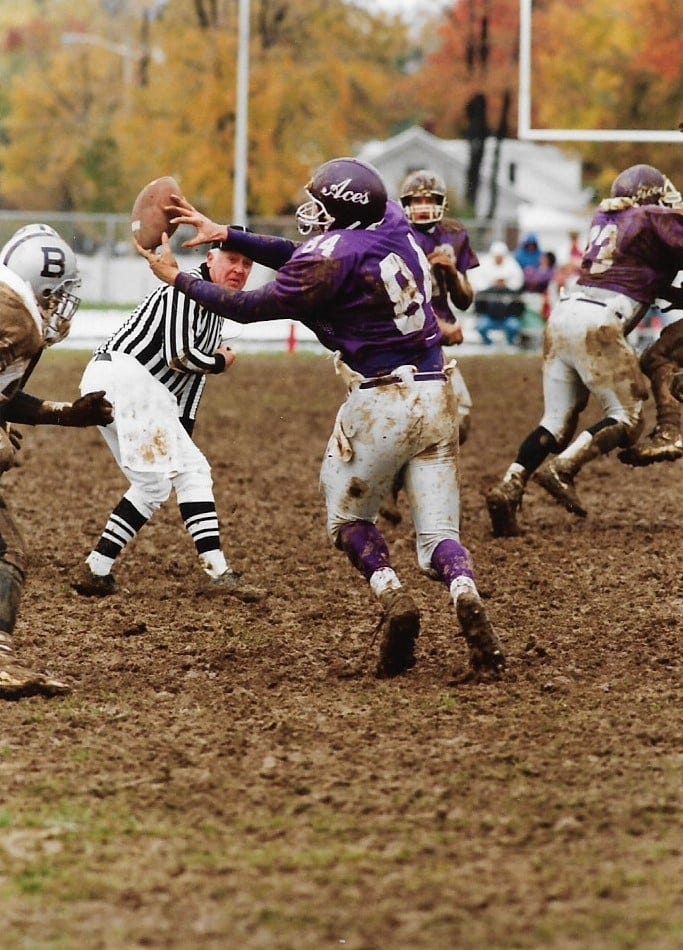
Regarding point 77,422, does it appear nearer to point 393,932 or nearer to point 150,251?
point 150,251

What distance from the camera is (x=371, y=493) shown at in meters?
7.02

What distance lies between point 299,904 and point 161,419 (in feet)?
14.2

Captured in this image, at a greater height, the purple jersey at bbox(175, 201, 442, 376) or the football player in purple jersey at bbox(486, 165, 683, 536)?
the purple jersey at bbox(175, 201, 442, 376)

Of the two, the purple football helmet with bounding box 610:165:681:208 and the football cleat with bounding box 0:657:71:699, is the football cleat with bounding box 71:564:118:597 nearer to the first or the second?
the football cleat with bounding box 0:657:71:699

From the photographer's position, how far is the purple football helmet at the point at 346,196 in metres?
6.61

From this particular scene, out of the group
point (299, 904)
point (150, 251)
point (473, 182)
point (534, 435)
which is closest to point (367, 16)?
point (473, 182)

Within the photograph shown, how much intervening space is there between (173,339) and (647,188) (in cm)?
329

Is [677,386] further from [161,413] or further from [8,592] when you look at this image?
[8,592]

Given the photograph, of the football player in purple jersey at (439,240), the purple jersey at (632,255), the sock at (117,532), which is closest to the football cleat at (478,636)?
the sock at (117,532)

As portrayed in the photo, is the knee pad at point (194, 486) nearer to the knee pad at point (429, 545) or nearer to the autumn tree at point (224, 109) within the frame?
the knee pad at point (429, 545)

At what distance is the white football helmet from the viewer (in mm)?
6520

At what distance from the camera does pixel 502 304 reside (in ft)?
93.5

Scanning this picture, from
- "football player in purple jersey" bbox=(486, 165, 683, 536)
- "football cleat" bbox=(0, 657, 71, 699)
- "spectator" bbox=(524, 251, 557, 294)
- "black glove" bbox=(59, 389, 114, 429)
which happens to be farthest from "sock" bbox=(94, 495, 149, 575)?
"spectator" bbox=(524, 251, 557, 294)

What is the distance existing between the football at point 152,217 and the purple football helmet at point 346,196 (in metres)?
0.82
